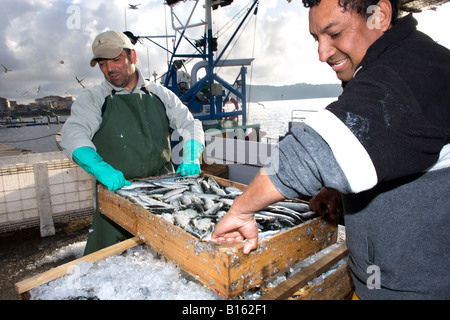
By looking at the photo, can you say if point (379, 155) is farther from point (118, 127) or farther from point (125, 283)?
point (118, 127)

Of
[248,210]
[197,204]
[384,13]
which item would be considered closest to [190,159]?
[197,204]

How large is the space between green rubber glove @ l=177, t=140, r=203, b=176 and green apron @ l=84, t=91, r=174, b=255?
309 millimetres

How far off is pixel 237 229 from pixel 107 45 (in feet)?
8.11

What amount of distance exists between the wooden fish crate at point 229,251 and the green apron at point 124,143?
103 cm

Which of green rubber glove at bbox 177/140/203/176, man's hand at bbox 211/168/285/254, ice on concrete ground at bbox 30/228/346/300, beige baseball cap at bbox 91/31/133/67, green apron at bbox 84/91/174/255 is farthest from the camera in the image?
green rubber glove at bbox 177/140/203/176

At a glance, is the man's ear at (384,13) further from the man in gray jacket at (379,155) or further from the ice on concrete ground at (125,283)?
the ice on concrete ground at (125,283)

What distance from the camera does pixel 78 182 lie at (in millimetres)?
6090

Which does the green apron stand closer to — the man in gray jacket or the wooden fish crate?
the wooden fish crate

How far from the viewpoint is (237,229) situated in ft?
4.04

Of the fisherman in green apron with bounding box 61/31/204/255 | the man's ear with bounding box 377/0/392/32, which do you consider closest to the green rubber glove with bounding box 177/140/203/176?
the fisherman in green apron with bounding box 61/31/204/255

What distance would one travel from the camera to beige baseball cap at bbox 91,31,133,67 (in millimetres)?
2795

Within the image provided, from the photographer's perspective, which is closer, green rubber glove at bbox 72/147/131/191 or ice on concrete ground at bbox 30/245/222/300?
ice on concrete ground at bbox 30/245/222/300
